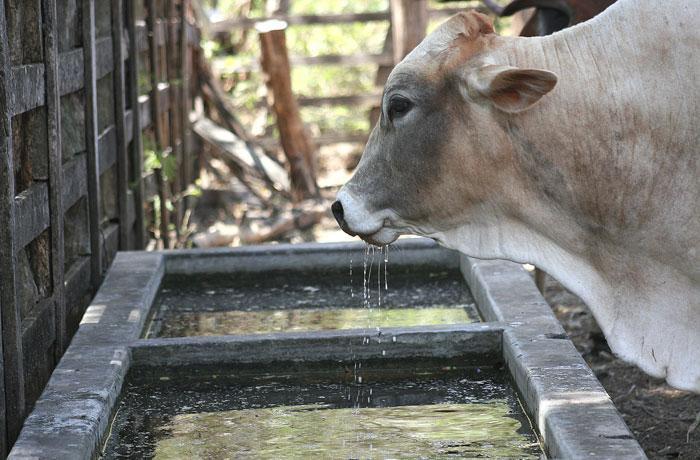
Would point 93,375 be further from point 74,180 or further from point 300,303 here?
point 300,303

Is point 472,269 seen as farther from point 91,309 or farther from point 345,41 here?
point 345,41

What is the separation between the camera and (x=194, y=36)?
31.2ft

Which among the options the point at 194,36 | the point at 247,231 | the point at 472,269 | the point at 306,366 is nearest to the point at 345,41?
the point at 194,36

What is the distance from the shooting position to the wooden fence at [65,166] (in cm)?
362

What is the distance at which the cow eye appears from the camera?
3.38 m

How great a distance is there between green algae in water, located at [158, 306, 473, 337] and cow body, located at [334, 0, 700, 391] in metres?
1.49

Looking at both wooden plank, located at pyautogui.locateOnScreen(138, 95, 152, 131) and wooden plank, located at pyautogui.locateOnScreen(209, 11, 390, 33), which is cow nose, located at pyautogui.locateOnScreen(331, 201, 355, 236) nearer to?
wooden plank, located at pyautogui.locateOnScreen(138, 95, 152, 131)

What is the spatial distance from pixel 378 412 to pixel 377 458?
1.38 ft

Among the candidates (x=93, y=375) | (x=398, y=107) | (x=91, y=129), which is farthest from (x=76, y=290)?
(x=398, y=107)

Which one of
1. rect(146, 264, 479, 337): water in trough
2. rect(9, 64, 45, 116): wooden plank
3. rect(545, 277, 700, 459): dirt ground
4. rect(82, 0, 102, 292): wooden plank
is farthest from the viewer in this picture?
rect(82, 0, 102, 292): wooden plank

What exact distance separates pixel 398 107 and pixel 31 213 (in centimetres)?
135

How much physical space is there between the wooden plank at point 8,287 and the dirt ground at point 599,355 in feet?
7.28

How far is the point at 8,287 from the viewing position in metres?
3.54

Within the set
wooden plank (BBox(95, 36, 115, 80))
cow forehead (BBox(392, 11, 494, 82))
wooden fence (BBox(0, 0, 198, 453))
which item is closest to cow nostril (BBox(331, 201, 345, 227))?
cow forehead (BBox(392, 11, 494, 82))
